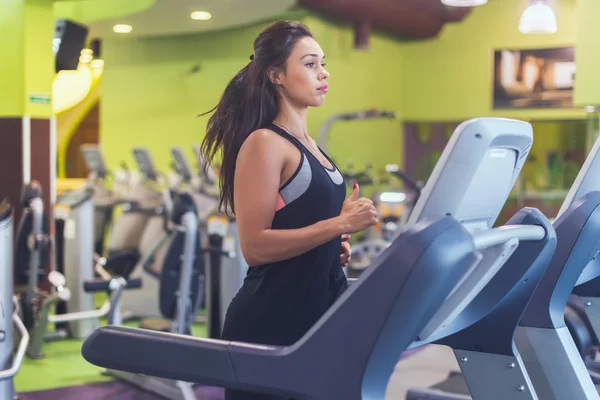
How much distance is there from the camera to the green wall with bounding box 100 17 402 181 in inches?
399

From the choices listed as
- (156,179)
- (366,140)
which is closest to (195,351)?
(156,179)

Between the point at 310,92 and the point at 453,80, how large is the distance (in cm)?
966

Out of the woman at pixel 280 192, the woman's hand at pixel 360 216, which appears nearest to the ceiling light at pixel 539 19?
the woman at pixel 280 192

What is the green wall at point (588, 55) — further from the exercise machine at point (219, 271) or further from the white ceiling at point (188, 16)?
the white ceiling at point (188, 16)

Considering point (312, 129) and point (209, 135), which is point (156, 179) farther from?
point (209, 135)

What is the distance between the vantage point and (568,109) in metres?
10.4

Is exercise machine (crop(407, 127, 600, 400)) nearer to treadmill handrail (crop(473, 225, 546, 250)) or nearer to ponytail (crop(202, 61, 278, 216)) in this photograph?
treadmill handrail (crop(473, 225, 546, 250))

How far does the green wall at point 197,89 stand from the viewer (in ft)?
33.3

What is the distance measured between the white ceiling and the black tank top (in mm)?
6399

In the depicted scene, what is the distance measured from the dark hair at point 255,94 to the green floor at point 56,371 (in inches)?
123

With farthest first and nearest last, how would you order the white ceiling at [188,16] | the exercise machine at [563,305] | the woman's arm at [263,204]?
1. the white ceiling at [188,16]
2. the exercise machine at [563,305]
3. the woman's arm at [263,204]

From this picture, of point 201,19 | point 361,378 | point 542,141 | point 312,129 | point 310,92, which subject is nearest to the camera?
point 361,378

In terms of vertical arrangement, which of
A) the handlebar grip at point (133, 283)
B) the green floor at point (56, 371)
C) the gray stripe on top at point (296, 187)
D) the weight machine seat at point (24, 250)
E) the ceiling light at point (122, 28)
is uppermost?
the ceiling light at point (122, 28)

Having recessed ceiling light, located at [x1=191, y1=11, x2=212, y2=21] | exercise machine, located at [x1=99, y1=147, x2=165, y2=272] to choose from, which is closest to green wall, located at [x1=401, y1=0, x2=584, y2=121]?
recessed ceiling light, located at [x1=191, y1=11, x2=212, y2=21]
